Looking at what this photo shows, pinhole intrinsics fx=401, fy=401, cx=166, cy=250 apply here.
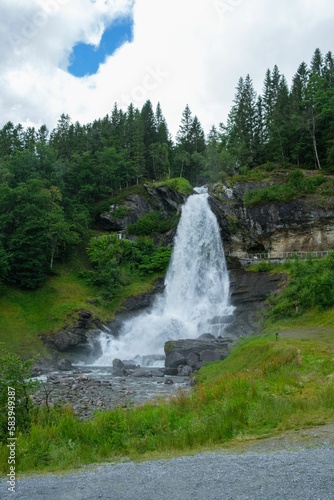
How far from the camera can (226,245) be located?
45031 mm

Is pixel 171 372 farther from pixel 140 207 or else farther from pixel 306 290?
pixel 140 207

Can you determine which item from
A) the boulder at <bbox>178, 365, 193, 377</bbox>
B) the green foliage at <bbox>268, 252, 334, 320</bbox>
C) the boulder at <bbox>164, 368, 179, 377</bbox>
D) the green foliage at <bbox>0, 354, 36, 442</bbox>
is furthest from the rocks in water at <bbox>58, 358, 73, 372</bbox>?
the green foliage at <bbox>0, 354, 36, 442</bbox>

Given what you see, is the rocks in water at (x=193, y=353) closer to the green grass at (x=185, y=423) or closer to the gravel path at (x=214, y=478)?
the green grass at (x=185, y=423)

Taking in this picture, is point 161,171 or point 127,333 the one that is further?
point 161,171

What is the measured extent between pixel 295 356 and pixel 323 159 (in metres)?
46.1

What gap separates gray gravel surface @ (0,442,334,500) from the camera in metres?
5.55

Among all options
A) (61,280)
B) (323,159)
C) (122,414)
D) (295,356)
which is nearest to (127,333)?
(61,280)

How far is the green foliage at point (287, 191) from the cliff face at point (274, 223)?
1.90 feet

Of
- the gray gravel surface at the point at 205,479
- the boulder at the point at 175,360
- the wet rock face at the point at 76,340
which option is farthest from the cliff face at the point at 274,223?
the gray gravel surface at the point at 205,479

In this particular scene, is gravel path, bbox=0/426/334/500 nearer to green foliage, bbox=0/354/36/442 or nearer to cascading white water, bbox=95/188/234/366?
green foliage, bbox=0/354/36/442

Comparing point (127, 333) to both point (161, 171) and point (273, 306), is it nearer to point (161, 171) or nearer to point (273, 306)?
point (273, 306)

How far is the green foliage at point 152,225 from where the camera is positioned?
50.8m

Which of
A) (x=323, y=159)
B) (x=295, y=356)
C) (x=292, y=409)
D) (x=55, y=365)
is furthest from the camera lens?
(x=323, y=159)

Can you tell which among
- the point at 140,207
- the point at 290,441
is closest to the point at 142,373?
the point at 290,441
